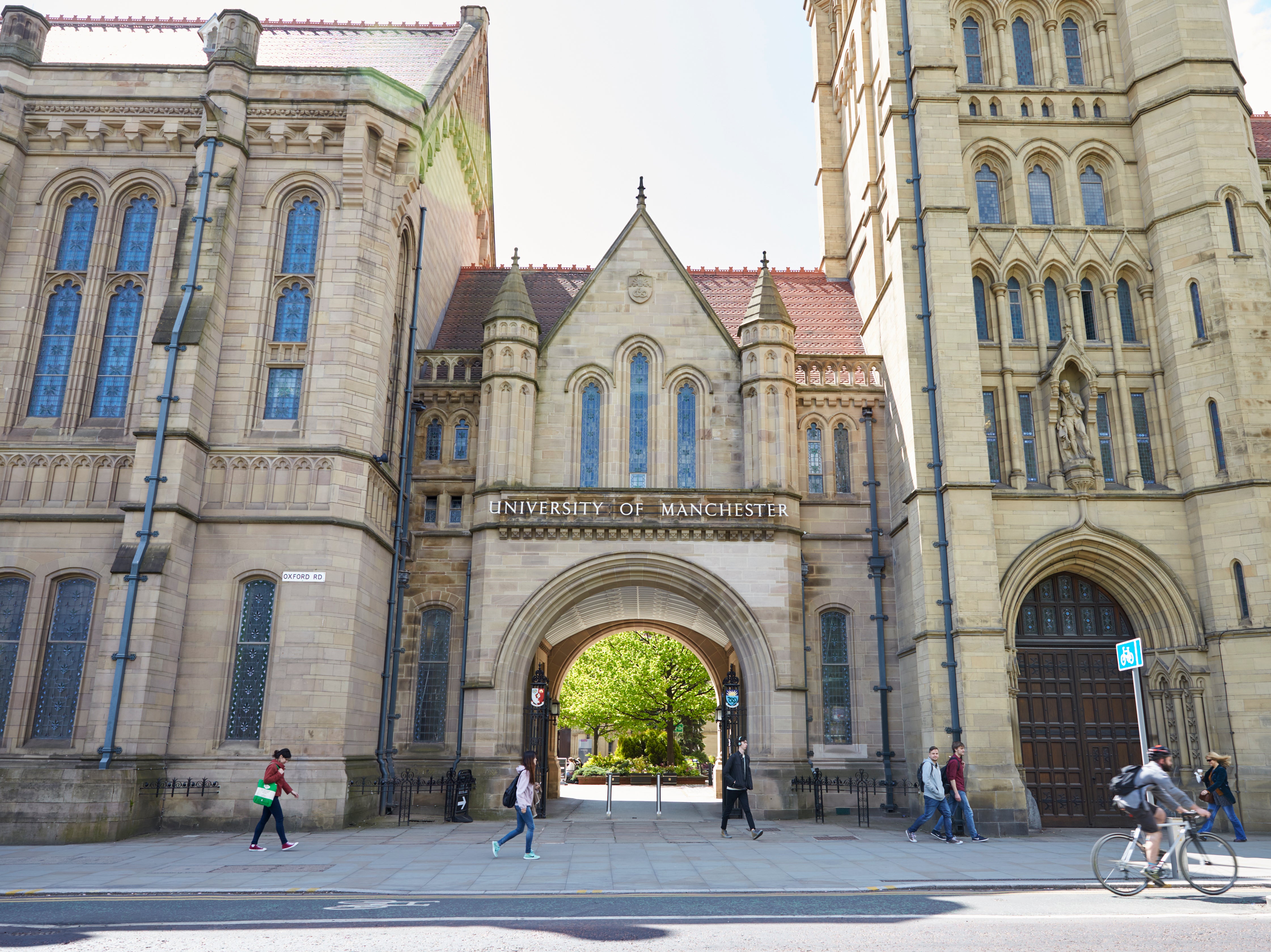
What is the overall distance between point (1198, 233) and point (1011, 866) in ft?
51.8

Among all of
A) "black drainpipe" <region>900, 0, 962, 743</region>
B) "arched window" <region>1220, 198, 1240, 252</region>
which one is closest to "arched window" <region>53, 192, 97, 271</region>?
Result: "black drainpipe" <region>900, 0, 962, 743</region>

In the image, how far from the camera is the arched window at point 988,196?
2330 centimetres

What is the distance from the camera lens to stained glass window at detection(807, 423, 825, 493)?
23.6m

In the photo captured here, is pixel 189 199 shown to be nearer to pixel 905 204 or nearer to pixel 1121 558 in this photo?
pixel 905 204

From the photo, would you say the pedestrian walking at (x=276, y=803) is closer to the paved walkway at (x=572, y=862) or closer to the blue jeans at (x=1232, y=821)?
the paved walkway at (x=572, y=862)

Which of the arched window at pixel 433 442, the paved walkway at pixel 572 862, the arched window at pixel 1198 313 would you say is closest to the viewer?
the paved walkway at pixel 572 862

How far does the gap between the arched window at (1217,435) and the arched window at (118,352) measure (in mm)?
24053

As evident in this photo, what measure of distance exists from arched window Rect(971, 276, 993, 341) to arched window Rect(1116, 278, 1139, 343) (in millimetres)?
3059

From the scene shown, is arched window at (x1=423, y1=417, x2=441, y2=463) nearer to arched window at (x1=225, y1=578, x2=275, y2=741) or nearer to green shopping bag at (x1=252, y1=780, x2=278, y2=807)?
arched window at (x1=225, y1=578, x2=275, y2=741)

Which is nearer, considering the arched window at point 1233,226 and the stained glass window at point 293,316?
the stained glass window at point 293,316

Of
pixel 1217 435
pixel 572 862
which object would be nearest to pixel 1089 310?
pixel 1217 435

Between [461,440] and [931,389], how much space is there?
11.7 m

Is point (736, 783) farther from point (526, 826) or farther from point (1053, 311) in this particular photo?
point (1053, 311)

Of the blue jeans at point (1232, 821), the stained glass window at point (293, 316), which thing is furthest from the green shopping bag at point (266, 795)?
the blue jeans at point (1232, 821)
